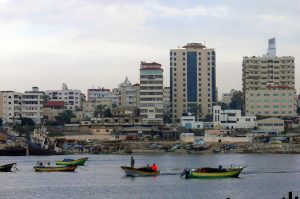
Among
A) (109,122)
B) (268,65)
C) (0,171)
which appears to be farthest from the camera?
(268,65)

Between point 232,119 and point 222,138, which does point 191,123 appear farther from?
point 222,138

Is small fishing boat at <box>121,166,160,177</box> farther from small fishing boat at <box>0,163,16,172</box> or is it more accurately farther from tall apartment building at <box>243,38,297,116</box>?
tall apartment building at <box>243,38,297,116</box>

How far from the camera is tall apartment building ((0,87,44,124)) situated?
514 feet

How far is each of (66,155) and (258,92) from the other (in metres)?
41.4

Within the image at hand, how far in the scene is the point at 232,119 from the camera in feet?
490

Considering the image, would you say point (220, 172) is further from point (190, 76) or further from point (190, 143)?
point (190, 76)

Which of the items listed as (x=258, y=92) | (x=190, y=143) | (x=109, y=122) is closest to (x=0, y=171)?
(x=190, y=143)

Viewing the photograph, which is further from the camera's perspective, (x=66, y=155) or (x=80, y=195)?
(x=66, y=155)

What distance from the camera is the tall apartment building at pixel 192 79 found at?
163 m

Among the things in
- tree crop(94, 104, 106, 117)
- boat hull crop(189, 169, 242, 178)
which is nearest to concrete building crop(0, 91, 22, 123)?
tree crop(94, 104, 106, 117)

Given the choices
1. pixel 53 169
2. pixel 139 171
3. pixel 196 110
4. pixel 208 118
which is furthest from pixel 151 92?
pixel 139 171

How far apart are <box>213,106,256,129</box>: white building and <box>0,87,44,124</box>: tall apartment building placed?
108 feet

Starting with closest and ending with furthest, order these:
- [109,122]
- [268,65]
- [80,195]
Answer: [80,195] < [109,122] < [268,65]

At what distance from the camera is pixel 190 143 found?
140m
